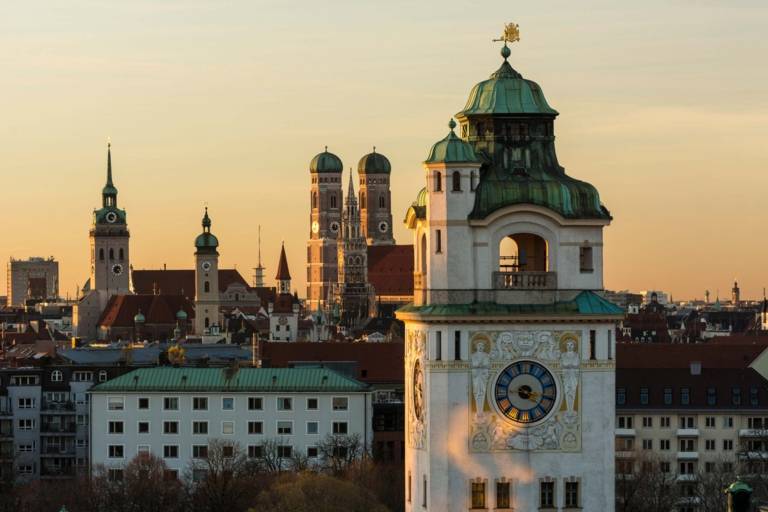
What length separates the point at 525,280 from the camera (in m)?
49.1

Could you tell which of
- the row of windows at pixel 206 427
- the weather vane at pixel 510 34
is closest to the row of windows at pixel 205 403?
the row of windows at pixel 206 427

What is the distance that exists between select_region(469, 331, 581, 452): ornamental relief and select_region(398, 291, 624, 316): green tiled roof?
0.37 meters

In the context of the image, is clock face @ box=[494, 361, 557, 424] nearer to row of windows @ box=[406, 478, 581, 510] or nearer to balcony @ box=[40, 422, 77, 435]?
row of windows @ box=[406, 478, 581, 510]

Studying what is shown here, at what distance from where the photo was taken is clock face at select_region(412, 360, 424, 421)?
162 ft

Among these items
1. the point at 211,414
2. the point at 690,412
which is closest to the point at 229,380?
the point at 211,414

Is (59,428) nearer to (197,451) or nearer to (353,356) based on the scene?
(197,451)

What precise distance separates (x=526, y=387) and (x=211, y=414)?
63.2m

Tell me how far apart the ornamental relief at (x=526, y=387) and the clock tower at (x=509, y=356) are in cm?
2

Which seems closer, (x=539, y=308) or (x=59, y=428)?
(x=539, y=308)

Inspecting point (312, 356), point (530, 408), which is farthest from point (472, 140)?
point (312, 356)

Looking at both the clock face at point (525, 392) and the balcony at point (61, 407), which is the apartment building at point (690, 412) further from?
the clock face at point (525, 392)

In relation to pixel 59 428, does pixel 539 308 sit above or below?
above

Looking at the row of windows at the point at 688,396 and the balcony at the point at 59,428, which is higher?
the row of windows at the point at 688,396

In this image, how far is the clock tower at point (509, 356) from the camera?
160 feet
